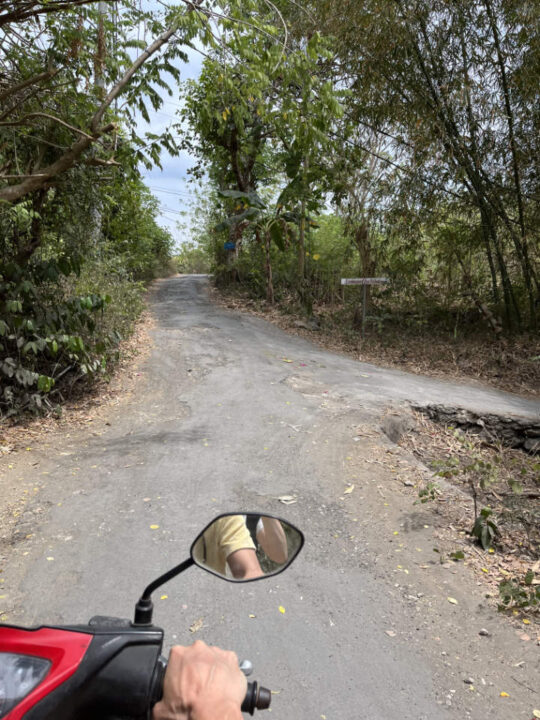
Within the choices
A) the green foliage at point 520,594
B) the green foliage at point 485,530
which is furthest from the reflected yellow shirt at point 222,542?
the green foliage at point 485,530

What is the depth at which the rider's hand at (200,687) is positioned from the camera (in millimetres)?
1046

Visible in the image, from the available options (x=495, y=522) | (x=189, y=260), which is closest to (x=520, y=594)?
(x=495, y=522)

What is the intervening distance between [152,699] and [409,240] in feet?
39.4

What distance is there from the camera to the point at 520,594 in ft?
10.4

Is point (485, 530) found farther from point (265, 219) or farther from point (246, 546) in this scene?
point (265, 219)

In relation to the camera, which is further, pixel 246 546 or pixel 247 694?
pixel 246 546

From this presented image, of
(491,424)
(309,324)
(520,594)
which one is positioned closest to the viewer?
(520,594)

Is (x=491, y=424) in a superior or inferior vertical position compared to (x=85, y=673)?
inferior

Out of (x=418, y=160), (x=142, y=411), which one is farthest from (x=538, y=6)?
(x=142, y=411)

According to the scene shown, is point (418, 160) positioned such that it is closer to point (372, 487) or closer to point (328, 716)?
point (372, 487)

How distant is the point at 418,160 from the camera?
10547mm

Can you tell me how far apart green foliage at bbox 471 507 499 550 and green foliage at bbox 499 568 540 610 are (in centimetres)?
53

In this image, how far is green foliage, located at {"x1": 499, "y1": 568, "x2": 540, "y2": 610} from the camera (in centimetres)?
314

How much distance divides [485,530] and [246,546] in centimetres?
314
